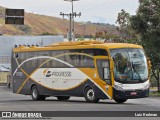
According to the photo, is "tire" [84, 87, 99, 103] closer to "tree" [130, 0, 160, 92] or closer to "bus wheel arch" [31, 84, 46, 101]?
"bus wheel arch" [31, 84, 46, 101]

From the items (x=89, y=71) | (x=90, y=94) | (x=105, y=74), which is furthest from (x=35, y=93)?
(x=105, y=74)

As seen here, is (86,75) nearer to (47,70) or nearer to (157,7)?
(47,70)

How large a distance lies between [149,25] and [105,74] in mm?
19572

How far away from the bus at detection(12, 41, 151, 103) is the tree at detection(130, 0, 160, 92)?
1478 centimetres

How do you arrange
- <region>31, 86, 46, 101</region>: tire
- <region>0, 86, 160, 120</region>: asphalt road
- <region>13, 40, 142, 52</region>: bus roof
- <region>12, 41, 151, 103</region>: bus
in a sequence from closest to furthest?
<region>0, 86, 160, 120</region>: asphalt road → <region>12, 41, 151, 103</region>: bus → <region>13, 40, 142, 52</region>: bus roof → <region>31, 86, 46, 101</region>: tire

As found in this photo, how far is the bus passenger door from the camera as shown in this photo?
1164 inches

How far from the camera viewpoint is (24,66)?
118 feet

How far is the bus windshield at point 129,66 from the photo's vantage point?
29453mm

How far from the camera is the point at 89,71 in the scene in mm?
30688

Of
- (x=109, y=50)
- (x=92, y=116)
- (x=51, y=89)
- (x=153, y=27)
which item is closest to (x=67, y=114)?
(x=92, y=116)

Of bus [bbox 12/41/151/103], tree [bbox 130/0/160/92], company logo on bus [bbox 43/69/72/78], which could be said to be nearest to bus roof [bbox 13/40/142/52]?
bus [bbox 12/41/151/103]

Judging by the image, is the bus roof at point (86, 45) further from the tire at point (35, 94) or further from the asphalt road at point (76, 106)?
the asphalt road at point (76, 106)

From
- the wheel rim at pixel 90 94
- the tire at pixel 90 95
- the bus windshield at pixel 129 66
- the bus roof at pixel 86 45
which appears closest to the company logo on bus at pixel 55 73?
the bus roof at pixel 86 45

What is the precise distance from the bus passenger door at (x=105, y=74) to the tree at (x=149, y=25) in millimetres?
18421
